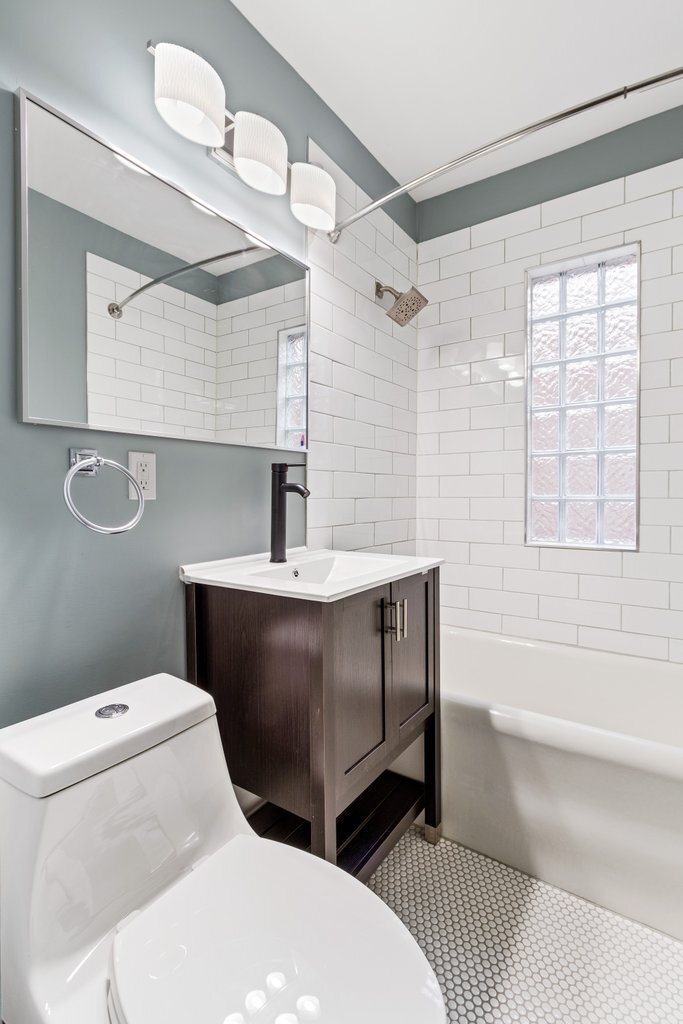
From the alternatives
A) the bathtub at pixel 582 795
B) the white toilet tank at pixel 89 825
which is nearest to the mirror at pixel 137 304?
the white toilet tank at pixel 89 825

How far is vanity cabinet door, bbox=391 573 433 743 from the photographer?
58.9 inches

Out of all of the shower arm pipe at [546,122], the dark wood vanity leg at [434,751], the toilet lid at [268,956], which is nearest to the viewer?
the toilet lid at [268,956]

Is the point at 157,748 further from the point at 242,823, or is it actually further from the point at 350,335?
the point at 350,335

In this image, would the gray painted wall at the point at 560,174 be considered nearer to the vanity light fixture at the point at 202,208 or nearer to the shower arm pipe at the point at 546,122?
the shower arm pipe at the point at 546,122

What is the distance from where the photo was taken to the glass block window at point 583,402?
7.37 feet

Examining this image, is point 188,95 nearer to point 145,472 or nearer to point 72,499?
A: point 145,472

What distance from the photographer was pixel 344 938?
0.82 metres

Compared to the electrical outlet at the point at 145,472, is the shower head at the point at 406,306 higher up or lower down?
higher up

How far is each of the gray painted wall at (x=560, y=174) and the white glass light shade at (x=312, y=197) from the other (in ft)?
3.52

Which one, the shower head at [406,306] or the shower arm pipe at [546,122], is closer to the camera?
the shower arm pipe at [546,122]

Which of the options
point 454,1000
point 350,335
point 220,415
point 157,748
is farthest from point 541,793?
point 350,335

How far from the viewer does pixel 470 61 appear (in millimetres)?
1831

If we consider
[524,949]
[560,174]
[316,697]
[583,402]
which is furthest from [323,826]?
[560,174]

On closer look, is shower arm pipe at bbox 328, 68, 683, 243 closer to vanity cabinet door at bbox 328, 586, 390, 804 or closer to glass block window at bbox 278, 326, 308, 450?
glass block window at bbox 278, 326, 308, 450
